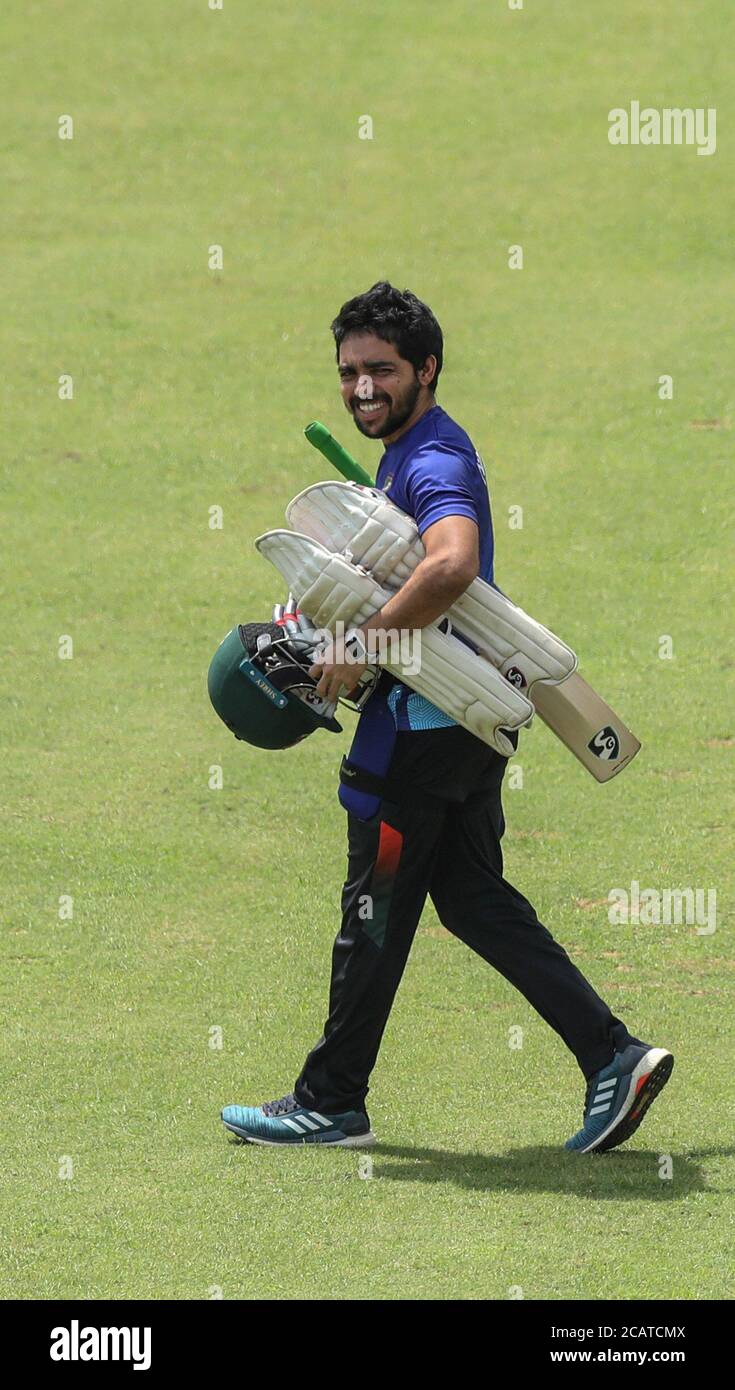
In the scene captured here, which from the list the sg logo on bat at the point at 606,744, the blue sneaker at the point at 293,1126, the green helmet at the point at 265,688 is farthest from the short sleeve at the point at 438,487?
the blue sneaker at the point at 293,1126

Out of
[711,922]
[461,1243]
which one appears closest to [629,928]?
[711,922]

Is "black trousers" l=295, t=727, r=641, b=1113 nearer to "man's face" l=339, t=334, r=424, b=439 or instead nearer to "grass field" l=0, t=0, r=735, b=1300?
"grass field" l=0, t=0, r=735, b=1300

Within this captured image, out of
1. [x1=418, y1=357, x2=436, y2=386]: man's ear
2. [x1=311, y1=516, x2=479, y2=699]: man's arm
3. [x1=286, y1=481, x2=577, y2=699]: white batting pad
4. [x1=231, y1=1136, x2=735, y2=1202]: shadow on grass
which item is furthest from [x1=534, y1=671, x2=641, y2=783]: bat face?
[x1=231, y1=1136, x2=735, y2=1202]: shadow on grass

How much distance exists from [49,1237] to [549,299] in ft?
33.0

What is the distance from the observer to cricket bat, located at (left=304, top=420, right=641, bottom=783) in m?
5.22

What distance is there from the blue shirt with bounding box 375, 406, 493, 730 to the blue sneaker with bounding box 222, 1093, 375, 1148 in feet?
3.60

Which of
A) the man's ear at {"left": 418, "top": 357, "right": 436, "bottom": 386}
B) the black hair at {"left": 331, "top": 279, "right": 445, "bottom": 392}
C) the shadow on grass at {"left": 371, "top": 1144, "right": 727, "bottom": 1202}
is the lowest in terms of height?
the shadow on grass at {"left": 371, "top": 1144, "right": 727, "bottom": 1202}

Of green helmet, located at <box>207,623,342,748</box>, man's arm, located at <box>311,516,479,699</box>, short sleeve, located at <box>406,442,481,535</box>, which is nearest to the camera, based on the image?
man's arm, located at <box>311,516,479,699</box>

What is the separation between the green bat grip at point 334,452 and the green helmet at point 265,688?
47 cm

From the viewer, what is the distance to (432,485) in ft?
16.2

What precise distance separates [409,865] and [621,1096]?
0.82 metres

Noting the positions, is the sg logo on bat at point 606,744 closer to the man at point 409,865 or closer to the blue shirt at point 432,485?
the man at point 409,865

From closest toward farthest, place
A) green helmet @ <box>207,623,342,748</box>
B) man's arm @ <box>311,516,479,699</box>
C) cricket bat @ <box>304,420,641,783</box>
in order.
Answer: man's arm @ <box>311,516,479,699</box> → green helmet @ <box>207,623,342,748</box> → cricket bat @ <box>304,420,641,783</box>

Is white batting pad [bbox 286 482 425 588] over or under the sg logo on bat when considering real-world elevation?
over
